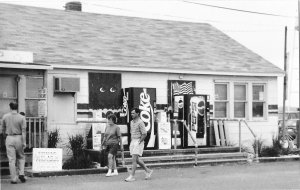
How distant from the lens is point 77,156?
17.8 m

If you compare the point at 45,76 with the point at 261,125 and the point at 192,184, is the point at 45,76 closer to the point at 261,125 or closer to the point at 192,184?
the point at 192,184

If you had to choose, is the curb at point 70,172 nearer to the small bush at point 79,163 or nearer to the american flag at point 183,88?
the small bush at point 79,163

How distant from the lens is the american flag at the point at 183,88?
20.8m

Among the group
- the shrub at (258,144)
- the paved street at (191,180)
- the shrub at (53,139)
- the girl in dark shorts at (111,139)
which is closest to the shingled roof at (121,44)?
the shrub at (53,139)

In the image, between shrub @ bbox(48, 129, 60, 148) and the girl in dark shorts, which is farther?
shrub @ bbox(48, 129, 60, 148)

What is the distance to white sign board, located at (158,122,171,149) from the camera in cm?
1952

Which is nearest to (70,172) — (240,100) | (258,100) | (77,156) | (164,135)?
(77,156)

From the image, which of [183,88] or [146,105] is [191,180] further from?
[183,88]

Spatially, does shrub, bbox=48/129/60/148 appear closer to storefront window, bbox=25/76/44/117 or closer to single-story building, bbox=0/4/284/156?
single-story building, bbox=0/4/284/156

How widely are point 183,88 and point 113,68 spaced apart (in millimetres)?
2983

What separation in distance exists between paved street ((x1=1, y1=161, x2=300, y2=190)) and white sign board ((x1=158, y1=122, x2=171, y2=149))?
153cm

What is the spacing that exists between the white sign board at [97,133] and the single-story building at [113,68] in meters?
0.43

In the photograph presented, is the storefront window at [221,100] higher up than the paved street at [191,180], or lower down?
higher up

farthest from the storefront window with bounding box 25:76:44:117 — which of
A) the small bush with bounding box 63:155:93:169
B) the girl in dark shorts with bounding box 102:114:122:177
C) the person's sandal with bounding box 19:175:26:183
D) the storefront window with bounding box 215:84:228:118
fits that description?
the storefront window with bounding box 215:84:228:118
